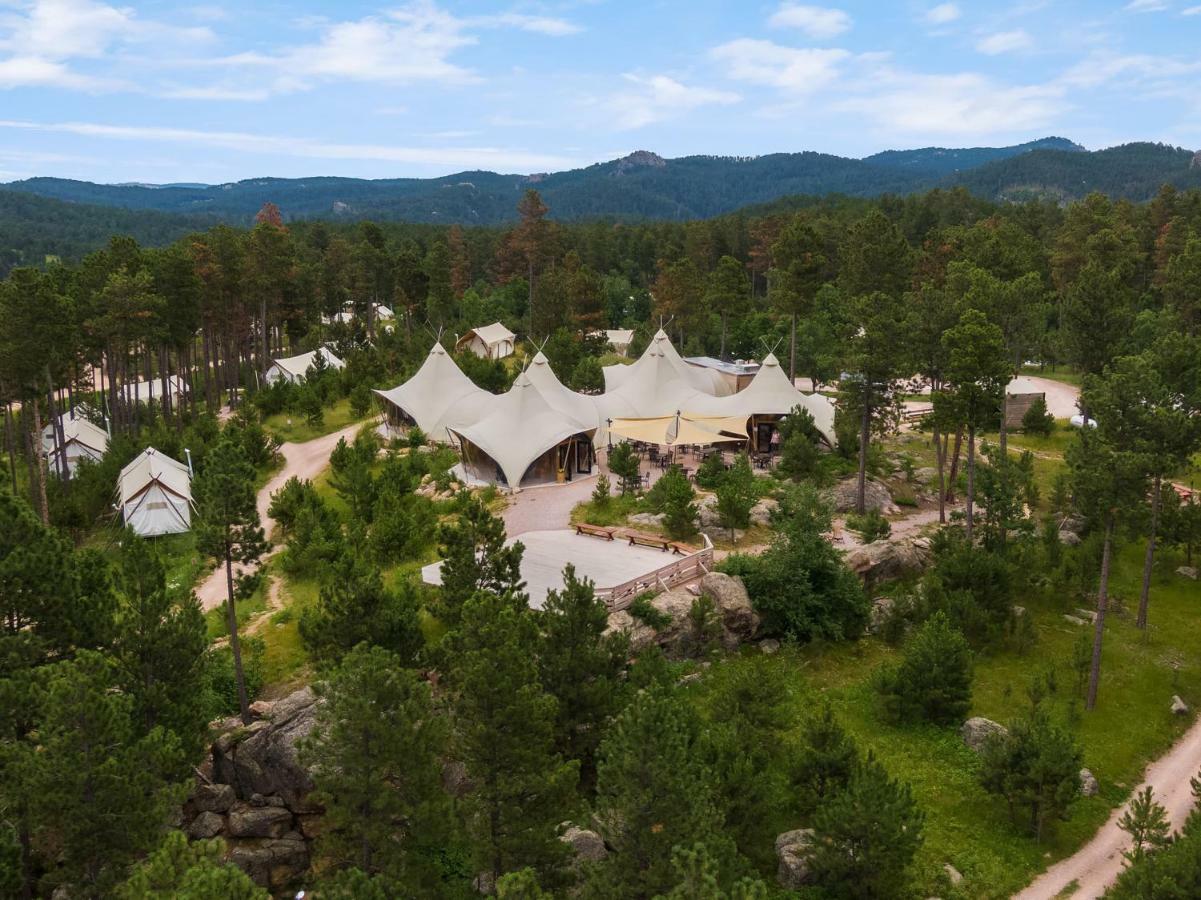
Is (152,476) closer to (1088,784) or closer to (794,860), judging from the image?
(794,860)

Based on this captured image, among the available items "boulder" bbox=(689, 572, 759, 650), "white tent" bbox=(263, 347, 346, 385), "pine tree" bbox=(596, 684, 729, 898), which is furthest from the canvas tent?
"pine tree" bbox=(596, 684, 729, 898)

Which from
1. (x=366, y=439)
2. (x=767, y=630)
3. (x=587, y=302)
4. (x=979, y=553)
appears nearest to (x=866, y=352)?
(x=979, y=553)

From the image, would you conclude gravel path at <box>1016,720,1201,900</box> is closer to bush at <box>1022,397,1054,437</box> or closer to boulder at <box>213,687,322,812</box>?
boulder at <box>213,687,322,812</box>

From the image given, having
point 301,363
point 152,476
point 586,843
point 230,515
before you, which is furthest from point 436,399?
point 586,843

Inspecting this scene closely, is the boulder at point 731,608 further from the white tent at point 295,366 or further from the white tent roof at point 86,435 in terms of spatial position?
the white tent at point 295,366

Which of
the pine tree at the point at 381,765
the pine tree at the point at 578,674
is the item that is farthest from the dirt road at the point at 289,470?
the pine tree at the point at 381,765

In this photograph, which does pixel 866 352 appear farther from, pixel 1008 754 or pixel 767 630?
pixel 1008 754
